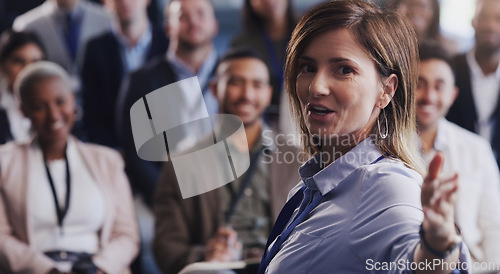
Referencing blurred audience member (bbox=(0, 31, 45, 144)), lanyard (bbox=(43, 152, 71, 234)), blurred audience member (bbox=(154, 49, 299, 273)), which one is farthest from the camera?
blurred audience member (bbox=(0, 31, 45, 144))

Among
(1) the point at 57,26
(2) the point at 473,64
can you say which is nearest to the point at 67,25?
(1) the point at 57,26

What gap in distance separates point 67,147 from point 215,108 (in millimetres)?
560

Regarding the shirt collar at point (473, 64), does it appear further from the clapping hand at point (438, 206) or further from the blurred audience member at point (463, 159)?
the clapping hand at point (438, 206)

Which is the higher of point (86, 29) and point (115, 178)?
point (86, 29)

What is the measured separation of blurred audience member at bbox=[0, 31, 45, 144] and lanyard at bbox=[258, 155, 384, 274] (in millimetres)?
1961

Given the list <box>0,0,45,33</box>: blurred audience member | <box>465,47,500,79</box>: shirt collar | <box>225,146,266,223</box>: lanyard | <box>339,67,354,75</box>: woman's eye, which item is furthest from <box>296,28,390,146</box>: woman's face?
<box>0,0,45,33</box>: blurred audience member

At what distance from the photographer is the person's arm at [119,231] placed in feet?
7.77

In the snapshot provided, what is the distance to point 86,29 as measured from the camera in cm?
289

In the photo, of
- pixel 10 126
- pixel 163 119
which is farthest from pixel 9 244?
pixel 163 119

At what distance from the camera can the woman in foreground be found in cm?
71

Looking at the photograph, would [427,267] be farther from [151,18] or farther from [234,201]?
[151,18]

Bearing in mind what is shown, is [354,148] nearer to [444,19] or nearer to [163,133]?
[163,133]

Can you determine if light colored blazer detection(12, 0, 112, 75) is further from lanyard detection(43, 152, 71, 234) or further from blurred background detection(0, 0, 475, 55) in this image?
lanyard detection(43, 152, 71, 234)

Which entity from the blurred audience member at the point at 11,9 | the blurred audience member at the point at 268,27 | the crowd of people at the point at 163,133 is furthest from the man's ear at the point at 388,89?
the blurred audience member at the point at 11,9
